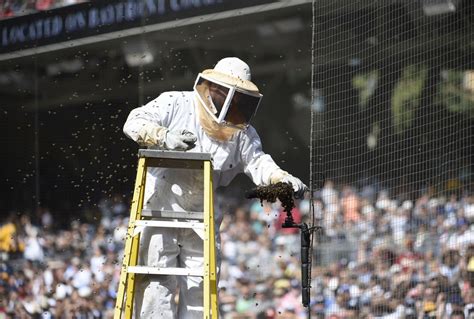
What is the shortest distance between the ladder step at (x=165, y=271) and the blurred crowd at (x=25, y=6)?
567cm

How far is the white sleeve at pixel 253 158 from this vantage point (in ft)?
19.2

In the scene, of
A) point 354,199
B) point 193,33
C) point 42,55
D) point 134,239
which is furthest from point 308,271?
point 42,55

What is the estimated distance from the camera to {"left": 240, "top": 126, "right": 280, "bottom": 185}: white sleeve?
19.2 feet

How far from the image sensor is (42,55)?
35.0 feet

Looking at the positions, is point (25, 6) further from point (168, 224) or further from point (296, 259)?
point (168, 224)

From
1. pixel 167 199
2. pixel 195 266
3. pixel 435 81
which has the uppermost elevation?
pixel 435 81

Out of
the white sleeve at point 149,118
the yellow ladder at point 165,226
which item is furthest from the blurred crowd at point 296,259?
the yellow ladder at point 165,226

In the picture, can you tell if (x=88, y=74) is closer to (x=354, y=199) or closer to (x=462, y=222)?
(x=354, y=199)

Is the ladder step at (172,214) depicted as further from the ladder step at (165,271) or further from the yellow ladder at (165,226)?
the ladder step at (165,271)

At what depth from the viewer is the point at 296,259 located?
31.0ft

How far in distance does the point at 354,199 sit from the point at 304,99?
53.9 inches

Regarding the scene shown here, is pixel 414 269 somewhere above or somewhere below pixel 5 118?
below

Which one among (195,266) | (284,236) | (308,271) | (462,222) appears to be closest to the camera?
(195,266)

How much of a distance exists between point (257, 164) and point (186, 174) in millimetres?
410
